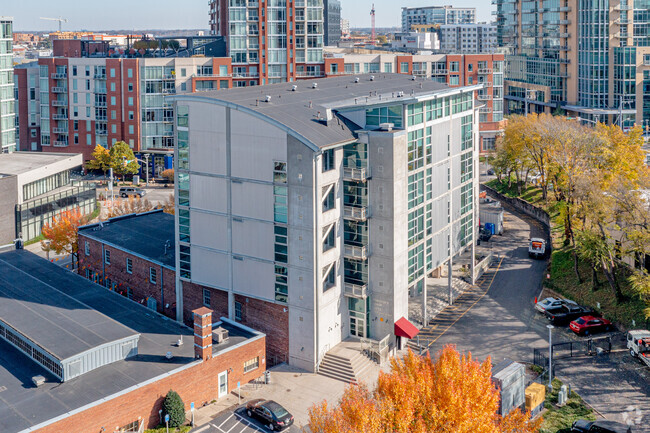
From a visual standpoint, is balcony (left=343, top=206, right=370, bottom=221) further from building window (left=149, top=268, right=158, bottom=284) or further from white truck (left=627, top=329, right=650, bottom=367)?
white truck (left=627, top=329, right=650, bottom=367)

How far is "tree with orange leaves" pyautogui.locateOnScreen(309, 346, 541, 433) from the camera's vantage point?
3177cm

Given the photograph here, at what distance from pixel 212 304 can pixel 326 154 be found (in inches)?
547

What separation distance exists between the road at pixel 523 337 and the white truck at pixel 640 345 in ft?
2.10

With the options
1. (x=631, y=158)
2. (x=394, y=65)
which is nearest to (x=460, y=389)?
(x=631, y=158)

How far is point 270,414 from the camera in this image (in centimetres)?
4062

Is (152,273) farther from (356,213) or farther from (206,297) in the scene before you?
(356,213)

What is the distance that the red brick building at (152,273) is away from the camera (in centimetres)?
4925

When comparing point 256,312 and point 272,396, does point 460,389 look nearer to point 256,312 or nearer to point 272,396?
point 272,396

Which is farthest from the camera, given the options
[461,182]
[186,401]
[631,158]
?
[631,158]

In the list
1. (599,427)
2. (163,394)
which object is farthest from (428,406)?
(163,394)

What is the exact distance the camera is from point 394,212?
48.9 meters

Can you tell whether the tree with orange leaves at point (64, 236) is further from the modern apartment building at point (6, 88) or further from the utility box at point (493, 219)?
Answer: the utility box at point (493, 219)

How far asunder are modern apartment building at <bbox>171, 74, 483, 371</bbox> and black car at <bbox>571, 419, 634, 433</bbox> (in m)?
13.7

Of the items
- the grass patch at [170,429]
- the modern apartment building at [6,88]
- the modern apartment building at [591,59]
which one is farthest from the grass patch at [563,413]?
the modern apartment building at [591,59]
